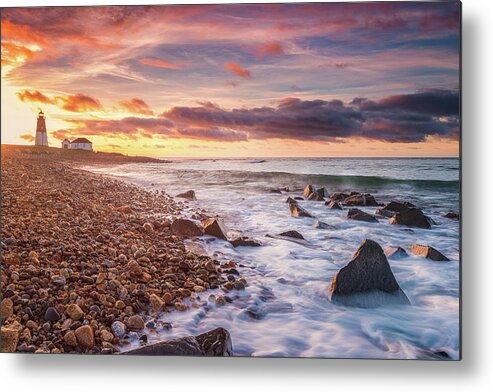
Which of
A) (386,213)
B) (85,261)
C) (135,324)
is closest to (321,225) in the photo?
(386,213)

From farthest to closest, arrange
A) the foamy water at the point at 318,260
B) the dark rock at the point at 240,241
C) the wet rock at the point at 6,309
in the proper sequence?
the dark rock at the point at 240,241, the wet rock at the point at 6,309, the foamy water at the point at 318,260

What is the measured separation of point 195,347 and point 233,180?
0.95 m

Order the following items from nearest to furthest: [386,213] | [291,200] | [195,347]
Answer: [195,347]
[386,213]
[291,200]

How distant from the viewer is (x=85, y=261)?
119 inches

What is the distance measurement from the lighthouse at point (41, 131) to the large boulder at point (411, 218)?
2.04 metres

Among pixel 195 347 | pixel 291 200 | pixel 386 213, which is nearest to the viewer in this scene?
pixel 195 347

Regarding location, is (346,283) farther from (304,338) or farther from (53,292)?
A: (53,292)

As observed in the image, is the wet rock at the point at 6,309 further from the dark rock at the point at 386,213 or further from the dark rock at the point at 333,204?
the dark rock at the point at 386,213

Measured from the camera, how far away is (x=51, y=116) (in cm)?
310

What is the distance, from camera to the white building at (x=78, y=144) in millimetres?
3119

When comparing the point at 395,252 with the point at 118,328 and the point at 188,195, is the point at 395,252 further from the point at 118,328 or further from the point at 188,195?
the point at 118,328

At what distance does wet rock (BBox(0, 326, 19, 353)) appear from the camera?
9.59 feet

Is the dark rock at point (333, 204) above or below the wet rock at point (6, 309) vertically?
above

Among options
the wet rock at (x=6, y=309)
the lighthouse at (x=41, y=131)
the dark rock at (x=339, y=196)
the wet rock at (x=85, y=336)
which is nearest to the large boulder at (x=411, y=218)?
the dark rock at (x=339, y=196)
